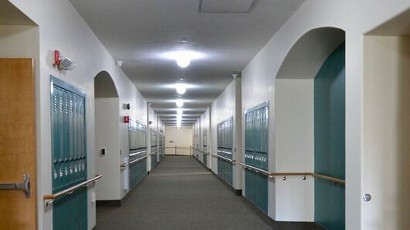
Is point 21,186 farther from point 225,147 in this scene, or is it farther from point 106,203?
point 225,147

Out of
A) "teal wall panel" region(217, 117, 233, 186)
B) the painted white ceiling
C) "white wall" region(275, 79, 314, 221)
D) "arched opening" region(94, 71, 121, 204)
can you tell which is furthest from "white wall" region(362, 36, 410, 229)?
"teal wall panel" region(217, 117, 233, 186)

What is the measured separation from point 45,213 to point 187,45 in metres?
4.11

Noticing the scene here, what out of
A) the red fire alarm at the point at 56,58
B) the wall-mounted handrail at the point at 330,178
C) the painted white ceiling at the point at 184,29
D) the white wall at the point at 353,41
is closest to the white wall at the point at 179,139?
the painted white ceiling at the point at 184,29

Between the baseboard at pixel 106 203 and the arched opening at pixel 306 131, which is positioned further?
the baseboard at pixel 106 203

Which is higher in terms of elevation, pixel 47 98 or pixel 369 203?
pixel 47 98

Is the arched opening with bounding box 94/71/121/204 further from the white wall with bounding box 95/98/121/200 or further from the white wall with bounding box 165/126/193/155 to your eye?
the white wall with bounding box 165/126/193/155

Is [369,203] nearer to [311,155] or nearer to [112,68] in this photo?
[311,155]

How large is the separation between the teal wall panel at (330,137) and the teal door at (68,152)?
3192 mm

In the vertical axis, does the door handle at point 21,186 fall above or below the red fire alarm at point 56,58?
below

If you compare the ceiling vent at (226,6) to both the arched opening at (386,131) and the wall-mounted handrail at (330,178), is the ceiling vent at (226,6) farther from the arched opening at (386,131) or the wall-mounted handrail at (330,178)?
the wall-mounted handrail at (330,178)

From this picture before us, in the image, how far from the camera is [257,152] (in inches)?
328

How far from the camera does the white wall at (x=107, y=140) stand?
9.09 m

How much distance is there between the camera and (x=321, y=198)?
635 centimetres

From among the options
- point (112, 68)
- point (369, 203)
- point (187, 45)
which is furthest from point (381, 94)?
point (112, 68)
